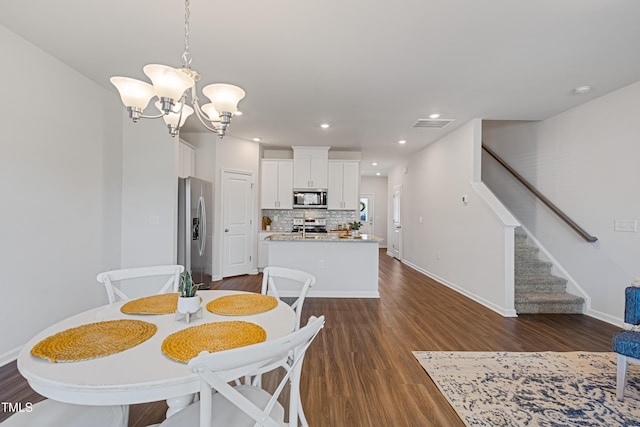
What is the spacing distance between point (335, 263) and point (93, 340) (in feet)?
10.9

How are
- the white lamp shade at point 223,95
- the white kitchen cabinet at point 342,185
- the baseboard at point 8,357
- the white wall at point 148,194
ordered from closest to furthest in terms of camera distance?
the white lamp shade at point 223,95, the baseboard at point 8,357, the white wall at point 148,194, the white kitchen cabinet at point 342,185

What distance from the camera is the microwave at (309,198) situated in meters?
6.11

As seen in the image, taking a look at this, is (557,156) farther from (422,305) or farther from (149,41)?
(149,41)

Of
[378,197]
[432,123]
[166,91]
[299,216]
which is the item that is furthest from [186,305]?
[378,197]

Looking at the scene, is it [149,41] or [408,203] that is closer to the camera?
[149,41]

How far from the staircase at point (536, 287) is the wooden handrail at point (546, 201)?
70 centimetres

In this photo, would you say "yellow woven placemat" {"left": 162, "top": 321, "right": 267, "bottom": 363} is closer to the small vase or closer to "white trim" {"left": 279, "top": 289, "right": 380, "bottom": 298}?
the small vase

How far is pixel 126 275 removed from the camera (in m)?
1.97

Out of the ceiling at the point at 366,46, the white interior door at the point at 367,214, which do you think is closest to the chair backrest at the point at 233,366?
the ceiling at the point at 366,46

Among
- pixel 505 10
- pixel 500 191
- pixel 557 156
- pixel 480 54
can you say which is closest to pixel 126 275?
pixel 505 10

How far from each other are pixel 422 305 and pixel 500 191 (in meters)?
2.93

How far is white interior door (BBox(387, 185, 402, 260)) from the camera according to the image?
7.81m

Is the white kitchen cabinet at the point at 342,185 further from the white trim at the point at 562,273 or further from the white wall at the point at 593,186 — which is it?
the white trim at the point at 562,273

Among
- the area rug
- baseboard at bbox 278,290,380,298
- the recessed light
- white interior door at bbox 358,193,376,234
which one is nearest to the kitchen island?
baseboard at bbox 278,290,380,298
